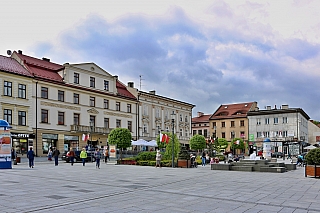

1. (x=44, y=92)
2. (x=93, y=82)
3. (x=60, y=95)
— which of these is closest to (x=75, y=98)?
(x=60, y=95)

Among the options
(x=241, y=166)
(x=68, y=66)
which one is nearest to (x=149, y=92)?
(x=68, y=66)

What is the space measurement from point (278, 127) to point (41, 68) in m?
50.8

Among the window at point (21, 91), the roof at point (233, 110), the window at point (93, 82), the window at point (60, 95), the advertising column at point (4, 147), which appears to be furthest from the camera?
the roof at point (233, 110)

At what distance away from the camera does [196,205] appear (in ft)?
33.2

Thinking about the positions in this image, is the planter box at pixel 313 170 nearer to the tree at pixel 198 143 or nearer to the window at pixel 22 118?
the window at pixel 22 118

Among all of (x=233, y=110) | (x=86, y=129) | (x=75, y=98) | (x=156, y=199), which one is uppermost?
(x=75, y=98)

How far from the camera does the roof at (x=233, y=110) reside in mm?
82812

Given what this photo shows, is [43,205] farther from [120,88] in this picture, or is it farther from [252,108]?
[252,108]

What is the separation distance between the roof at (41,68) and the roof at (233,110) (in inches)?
1827

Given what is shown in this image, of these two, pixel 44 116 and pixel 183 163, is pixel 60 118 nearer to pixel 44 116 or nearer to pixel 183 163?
pixel 44 116

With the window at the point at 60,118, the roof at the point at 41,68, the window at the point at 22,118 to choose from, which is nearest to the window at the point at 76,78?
the roof at the point at 41,68

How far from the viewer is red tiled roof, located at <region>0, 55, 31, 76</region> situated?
41.0 meters

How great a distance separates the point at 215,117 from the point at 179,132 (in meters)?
20.0

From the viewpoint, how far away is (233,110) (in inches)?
3371
